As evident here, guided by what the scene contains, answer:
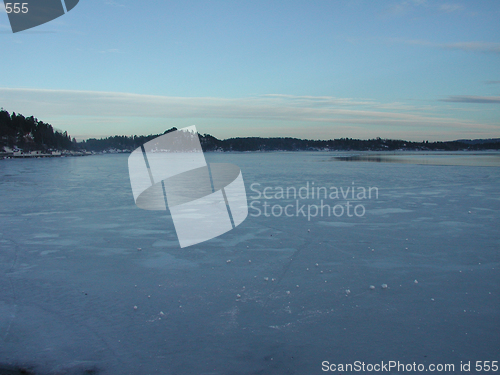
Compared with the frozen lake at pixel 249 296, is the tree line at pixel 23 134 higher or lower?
higher

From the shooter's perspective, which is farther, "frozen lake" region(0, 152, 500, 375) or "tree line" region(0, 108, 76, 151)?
"tree line" region(0, 108, 76, 151)

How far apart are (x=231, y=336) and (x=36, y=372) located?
177 cm

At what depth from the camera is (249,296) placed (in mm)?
4965

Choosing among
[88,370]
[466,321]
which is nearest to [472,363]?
[466,321]

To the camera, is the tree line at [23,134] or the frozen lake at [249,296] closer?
the frozen lake at [249,296]

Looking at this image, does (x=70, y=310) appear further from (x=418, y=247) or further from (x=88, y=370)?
(x=418, y=247)

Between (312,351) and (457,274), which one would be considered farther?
(457,274)

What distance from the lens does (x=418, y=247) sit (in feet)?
23.9

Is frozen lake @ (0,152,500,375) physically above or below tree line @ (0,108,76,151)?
below

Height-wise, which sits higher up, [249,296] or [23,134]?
[23,134]

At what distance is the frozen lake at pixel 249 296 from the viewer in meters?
3.61

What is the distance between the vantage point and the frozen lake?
361 centimetres

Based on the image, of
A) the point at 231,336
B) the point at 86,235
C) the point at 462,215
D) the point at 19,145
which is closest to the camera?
the point at 231,336

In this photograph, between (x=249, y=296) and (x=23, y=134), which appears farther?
(x=23, y=134)
